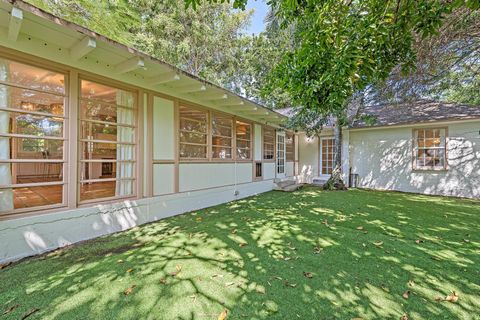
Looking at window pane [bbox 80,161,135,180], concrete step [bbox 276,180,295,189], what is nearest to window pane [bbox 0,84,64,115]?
window pane [bbox 80,161,135,180]

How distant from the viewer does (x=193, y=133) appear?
618cm

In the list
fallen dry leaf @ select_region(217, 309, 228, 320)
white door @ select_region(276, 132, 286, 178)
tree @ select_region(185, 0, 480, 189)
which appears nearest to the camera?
fallen dry leaf @ select_region(217, 309, 228, 320)

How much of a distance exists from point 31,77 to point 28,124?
1277 millimetres

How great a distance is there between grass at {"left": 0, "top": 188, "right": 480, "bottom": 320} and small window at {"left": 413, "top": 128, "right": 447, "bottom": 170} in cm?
470

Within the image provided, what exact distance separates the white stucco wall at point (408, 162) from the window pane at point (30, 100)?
10.7 meters

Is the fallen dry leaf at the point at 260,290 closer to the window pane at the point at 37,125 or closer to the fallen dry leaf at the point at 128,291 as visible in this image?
the fallen dry leaf at the point at 128,291

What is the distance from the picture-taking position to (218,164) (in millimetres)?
6961

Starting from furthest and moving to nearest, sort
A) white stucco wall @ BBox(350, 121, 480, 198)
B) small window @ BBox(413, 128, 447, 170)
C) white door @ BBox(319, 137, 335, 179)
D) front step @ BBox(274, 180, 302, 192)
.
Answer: white door @ BBox(319, 137, 335, 179), front step @ BBox(274, 180, 302, 192), small window @ BBox(413, 128, 447, 170), white stucco wall @ BBox(350, 121, 480, 198)

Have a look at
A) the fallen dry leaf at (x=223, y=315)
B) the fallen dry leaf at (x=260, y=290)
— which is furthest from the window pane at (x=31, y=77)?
the fallen dry leaf at (x=260, y=290)

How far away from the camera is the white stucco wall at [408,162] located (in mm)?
7957

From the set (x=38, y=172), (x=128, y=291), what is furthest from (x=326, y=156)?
(x=38, y=172)

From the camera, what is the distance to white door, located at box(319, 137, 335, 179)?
11.5 m

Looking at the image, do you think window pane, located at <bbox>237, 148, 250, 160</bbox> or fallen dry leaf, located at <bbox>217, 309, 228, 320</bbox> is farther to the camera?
window pane, located at <bbox>237, 148, 250, 160</bbox>

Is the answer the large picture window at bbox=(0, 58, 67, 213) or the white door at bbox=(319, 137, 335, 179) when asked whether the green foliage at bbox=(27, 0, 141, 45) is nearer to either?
the large picture window at bbox=(0, 58, 67, 213)
